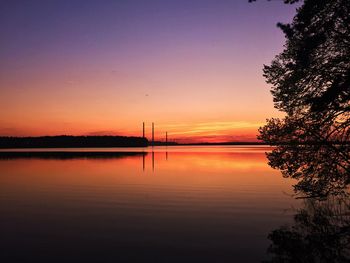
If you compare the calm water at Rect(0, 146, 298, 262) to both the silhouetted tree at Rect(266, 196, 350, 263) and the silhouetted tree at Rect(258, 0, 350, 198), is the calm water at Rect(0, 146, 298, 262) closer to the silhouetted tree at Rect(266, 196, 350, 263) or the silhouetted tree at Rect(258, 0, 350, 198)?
the silhouetted tree at Rect(266, 196, 350, 263)

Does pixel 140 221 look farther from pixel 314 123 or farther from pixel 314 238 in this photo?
pixel 314 123

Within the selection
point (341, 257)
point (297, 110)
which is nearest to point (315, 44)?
point (297, 110)

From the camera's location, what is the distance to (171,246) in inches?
648

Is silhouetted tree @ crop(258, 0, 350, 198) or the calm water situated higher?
silhouetted tree @ crop(258, 0, 350, 198)

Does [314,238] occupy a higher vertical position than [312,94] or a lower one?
lower

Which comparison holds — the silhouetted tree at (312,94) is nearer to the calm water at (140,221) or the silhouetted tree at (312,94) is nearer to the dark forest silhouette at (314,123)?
the dark forest silhouette at (314,123)

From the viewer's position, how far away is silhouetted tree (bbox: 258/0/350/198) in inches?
700

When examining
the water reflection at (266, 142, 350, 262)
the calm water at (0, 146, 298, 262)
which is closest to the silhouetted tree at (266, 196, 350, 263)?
the water reflection at (266, 142, 350, 262)

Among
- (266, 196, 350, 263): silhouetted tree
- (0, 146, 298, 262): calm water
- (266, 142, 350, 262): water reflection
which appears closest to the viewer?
(266, 196, 350, 263): silhouetted tree

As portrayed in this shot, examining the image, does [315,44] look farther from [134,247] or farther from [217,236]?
[134,247]

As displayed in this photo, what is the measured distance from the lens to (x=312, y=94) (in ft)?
69.8

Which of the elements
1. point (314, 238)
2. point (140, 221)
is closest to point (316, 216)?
point (314, 238)

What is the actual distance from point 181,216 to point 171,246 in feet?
23.3

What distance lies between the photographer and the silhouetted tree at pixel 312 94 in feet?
58.3
